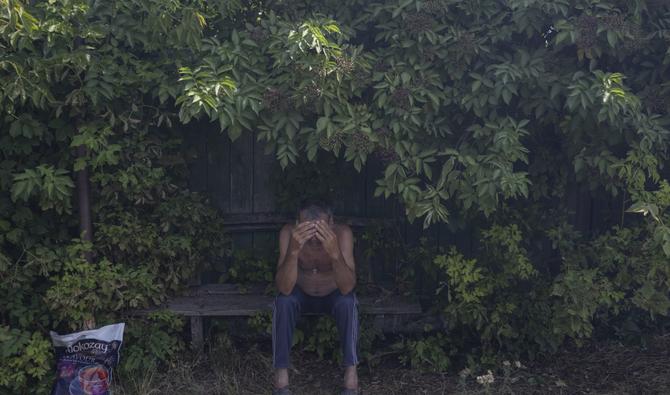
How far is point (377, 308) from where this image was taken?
16.0 feet

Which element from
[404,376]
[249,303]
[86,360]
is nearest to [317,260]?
[249,303]

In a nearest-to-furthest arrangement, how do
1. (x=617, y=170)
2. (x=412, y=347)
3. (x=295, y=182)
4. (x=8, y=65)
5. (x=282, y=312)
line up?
(x=8, y=65), (x=617, y=170), (x=282, y=312), (x=412, y=347), (x=295, y=182)

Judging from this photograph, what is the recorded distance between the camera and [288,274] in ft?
14.6

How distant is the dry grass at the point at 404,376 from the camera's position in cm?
453

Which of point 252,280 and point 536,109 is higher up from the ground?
point 536,109

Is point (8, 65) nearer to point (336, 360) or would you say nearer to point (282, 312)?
point (282, 312)

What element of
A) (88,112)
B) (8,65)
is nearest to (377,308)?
(88,112)

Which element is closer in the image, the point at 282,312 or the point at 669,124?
the point at 669,124

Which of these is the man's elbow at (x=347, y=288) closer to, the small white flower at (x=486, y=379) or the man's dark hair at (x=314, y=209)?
the man's dark hair at (x=314, y=209)

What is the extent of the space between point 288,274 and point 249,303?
607 millimetres

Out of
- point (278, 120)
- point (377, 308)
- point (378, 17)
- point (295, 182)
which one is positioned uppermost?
point (378, 17)

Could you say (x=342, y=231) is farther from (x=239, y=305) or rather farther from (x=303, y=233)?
(x=239, y=305)

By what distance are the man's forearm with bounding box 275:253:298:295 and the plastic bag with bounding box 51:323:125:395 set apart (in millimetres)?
1017

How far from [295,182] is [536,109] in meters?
1.74
